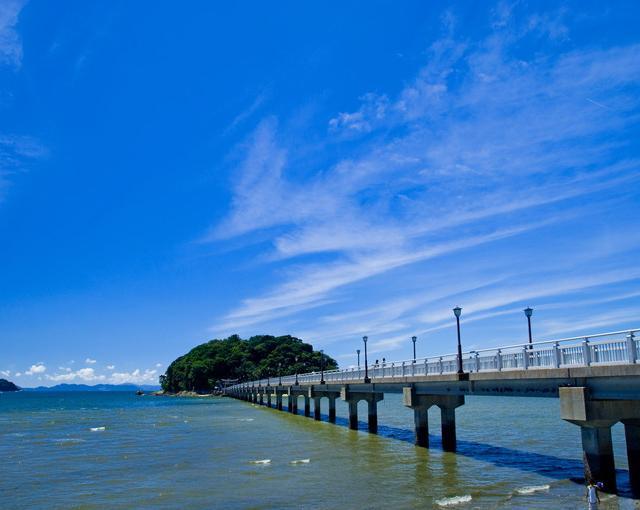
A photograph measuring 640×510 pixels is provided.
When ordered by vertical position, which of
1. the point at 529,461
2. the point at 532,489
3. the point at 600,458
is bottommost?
the point at 529,461

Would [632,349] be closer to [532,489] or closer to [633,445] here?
[633,445]

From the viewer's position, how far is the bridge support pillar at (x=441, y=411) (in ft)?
104

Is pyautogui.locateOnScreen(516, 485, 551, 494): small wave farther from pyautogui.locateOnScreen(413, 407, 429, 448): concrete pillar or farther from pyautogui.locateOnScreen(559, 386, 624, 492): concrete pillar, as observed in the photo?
pyautogui.locateOnScreen(413, 407, 429, 448): concrete pillar

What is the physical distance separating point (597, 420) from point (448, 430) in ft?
45.6

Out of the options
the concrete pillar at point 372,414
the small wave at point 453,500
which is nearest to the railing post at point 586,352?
the small wave at point 453,500

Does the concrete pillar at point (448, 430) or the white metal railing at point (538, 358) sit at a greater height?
the white metal railing at point (538, 358)

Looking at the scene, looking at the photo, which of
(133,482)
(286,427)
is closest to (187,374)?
(286,427)

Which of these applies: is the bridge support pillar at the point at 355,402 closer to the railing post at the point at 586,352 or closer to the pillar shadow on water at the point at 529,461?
the pillar shadow on water at the point at 529,461

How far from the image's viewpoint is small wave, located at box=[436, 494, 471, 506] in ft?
62.3

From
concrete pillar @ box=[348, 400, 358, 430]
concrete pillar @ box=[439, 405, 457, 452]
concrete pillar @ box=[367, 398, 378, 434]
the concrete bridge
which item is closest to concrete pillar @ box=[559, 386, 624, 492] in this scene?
the concrete bridge

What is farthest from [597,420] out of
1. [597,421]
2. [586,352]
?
[586,352]

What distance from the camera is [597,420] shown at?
18.7 m

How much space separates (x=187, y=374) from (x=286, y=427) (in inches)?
6148

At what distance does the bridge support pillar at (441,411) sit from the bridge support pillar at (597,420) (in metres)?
12.3
